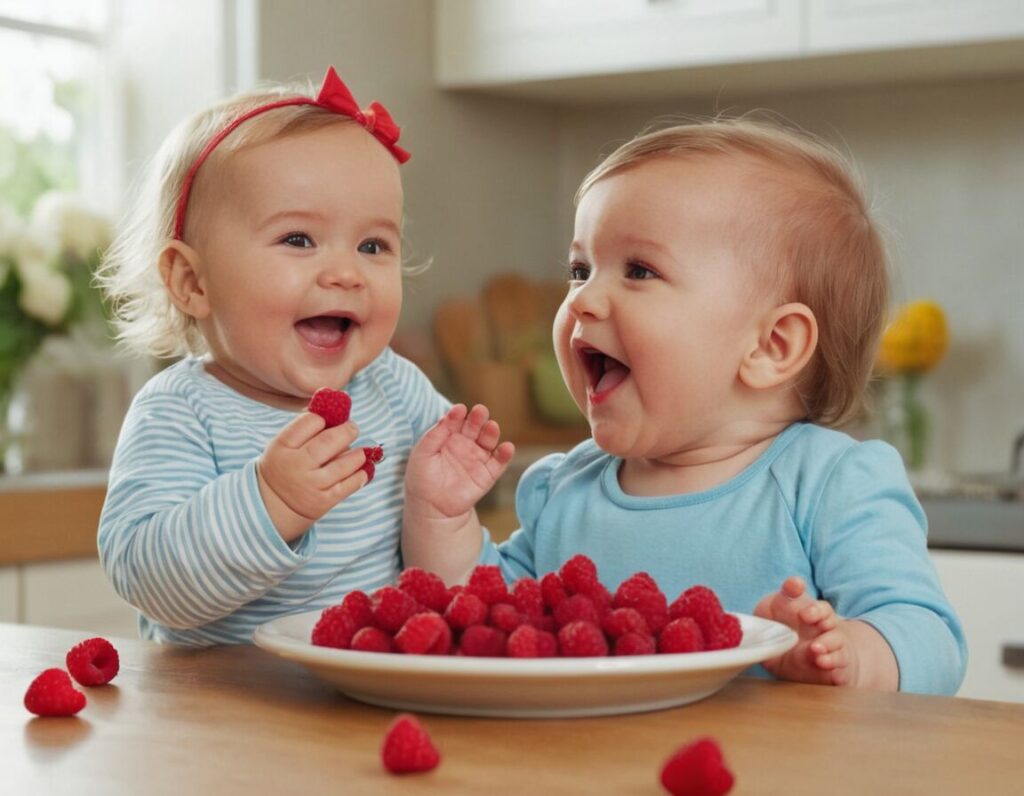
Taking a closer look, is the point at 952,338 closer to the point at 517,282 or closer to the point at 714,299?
the point at 517,282

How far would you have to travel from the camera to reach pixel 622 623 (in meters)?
0.81

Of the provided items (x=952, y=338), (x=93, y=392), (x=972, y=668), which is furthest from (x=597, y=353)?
(x=952, y=338)

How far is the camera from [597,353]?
124cm

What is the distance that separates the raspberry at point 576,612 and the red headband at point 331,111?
58 cm

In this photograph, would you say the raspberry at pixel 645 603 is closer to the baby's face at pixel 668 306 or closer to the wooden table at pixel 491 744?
the wooden table at pixel 491 744

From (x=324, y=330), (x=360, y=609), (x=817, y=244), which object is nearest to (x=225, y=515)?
(x=360, y=609)

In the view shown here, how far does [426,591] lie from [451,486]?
1.27 ft

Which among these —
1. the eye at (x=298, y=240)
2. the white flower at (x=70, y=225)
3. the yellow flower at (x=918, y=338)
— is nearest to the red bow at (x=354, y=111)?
the eye at (x=298, y=240)

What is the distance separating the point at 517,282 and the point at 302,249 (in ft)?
7.13

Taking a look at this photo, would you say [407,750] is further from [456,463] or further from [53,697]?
[456,463]

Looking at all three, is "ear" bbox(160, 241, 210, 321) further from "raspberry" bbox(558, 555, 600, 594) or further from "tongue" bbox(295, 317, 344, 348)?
"raspberry" bbox(558, 555, 600, 594)

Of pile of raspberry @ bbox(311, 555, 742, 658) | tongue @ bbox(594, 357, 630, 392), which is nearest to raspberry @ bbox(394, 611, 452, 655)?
pile of raspberry @ bbox(311, 555, 742, 658)

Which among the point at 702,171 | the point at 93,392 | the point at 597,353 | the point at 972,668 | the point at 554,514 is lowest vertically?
the point at 972,668

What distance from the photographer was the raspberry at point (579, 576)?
865 millimetres
